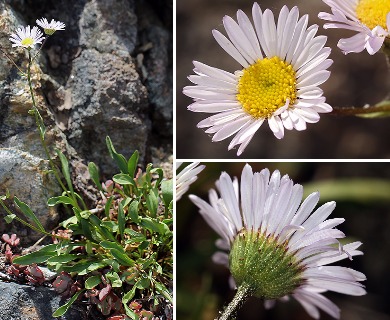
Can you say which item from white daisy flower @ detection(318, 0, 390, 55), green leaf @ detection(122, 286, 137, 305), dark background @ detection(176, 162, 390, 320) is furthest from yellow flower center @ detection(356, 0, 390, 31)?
green leaf @ detection(122, 286, 137, 305)

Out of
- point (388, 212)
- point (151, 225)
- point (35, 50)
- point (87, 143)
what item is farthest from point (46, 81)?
point (388, 212)

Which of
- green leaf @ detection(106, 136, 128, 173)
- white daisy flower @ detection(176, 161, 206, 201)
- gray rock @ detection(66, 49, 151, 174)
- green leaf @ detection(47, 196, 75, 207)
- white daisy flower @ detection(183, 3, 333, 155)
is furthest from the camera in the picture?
gray rock @ detection(66, 49, 151, 174)

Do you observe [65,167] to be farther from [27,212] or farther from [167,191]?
[167,191]

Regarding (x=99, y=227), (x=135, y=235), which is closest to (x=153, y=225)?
(x=135, y=235)

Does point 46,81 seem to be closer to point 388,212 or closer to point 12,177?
point 12,177

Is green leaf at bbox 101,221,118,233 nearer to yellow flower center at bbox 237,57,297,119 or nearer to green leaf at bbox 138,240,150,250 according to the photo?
green leaf at bbox 138,240,150,250

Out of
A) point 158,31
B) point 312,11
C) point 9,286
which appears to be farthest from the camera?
point 158,31
